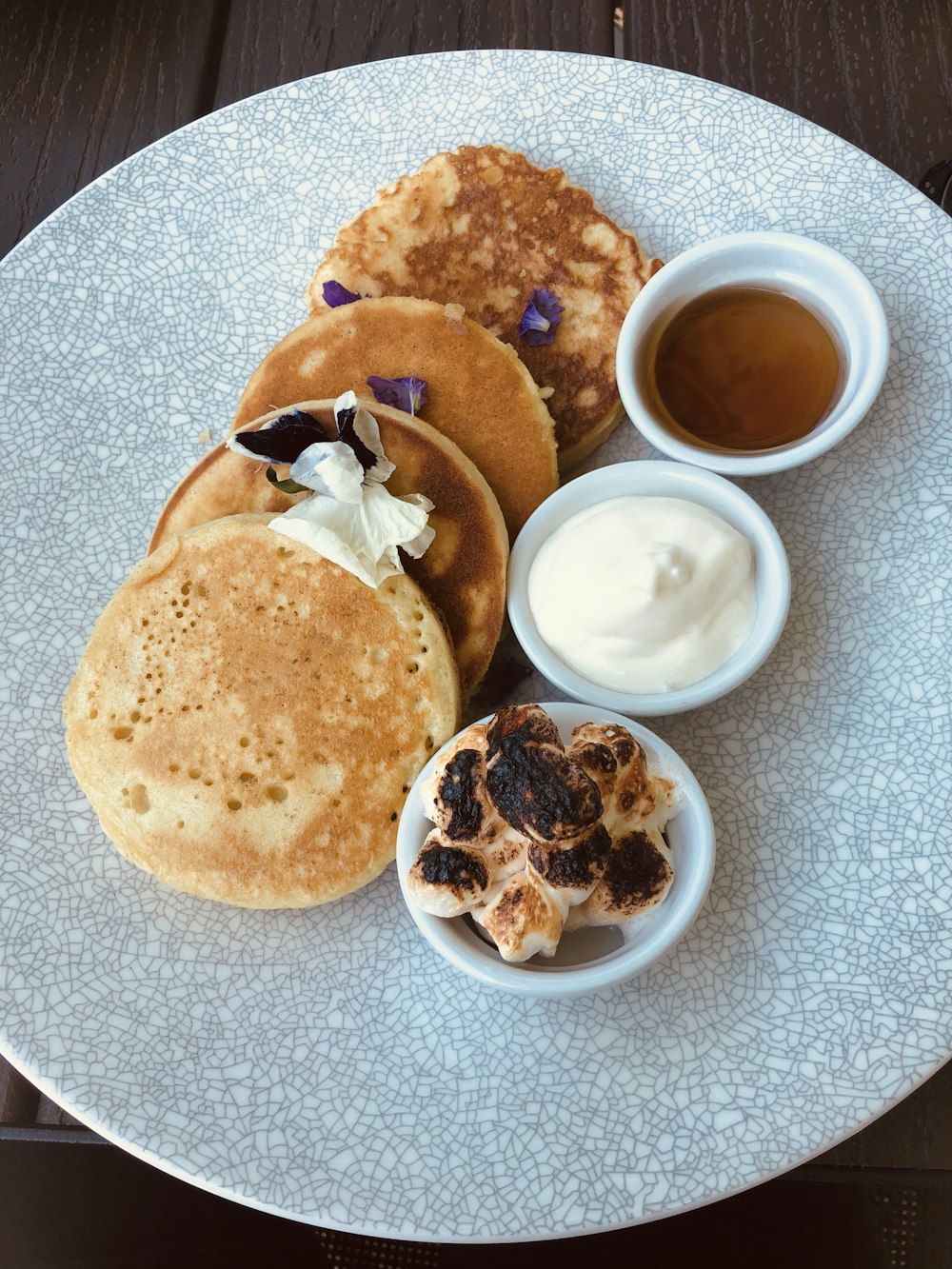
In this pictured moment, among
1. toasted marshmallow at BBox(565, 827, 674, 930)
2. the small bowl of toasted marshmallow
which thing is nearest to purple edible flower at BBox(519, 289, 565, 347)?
the small bowl of toasted marshmallow

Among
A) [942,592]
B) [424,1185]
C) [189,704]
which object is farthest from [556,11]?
[424,1185]

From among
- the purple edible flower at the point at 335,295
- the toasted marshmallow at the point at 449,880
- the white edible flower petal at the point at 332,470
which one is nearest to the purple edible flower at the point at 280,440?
the white edible flower petal at the point at 332,470

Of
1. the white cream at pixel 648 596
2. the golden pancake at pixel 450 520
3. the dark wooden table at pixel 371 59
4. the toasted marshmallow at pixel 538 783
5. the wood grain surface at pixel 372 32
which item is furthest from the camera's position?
the wood grain surface at pixel 372 32

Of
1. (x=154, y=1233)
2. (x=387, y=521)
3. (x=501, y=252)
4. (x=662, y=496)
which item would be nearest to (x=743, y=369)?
(x=662, y=496)

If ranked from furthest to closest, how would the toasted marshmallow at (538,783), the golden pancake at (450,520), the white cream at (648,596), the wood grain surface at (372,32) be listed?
the wood grain surface at (372,32)
the golden pancake at (450,520)
the white cream at (648,596)
the toasted marshmallow at (538,783)

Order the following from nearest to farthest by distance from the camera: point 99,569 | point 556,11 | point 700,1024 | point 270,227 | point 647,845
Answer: point 647,845 → point 700,1024 → point 99,569 → point 270,227 → point 556,11

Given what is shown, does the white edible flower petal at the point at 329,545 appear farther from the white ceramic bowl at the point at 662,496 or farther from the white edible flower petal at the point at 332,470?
the white ceramic bowl at the point at 662,496

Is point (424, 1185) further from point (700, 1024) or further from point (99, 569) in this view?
point (99, 569)
